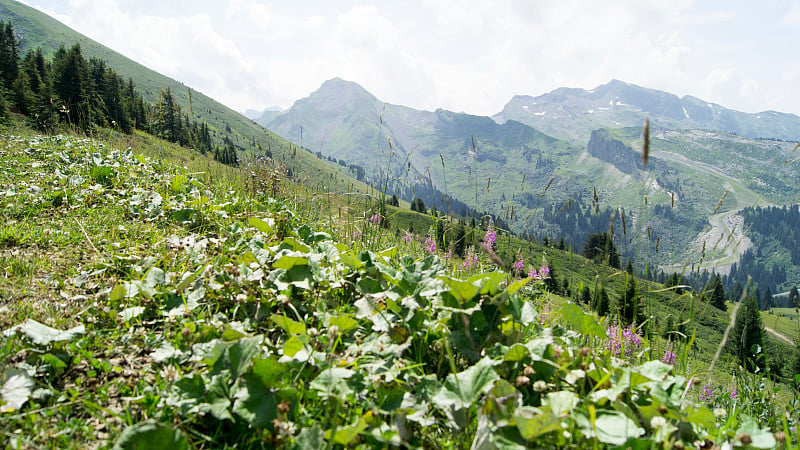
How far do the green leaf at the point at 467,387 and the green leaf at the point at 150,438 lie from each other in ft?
4.18

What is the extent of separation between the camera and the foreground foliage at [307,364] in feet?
6.57

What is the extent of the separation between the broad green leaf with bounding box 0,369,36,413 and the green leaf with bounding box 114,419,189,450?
0.79m

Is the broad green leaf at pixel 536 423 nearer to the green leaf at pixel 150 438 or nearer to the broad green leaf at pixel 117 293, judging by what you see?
the green leaf at pixel 150 438

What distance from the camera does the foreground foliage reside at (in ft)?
6.57

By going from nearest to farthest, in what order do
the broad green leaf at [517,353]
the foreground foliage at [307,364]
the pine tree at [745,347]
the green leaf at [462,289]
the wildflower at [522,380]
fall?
the foreground foliage at [307,364]
the wildflower at [522,380]
the broad green leaf at [517,353]
the green leaf at [462,289]
the pine tree at [745,347]

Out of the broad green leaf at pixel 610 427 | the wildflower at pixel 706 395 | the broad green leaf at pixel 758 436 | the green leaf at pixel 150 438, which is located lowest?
the wildflower at pixel 706 395

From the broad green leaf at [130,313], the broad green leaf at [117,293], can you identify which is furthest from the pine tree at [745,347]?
the broad green leaf at [117,293]

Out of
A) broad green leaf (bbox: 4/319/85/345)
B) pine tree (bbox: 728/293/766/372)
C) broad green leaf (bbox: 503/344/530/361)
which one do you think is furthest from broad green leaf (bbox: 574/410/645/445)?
broad green leaf (bbox: 4/319/85/345)

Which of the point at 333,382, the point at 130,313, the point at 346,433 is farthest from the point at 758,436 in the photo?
the point at 130,313

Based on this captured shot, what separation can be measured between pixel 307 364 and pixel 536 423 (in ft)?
4.56

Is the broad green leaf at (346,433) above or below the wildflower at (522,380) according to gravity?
below

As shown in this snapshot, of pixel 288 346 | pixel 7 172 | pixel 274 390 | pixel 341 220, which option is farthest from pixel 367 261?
pixel 7 172

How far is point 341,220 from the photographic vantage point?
759 centimetres

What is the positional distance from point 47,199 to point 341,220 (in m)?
4.57
